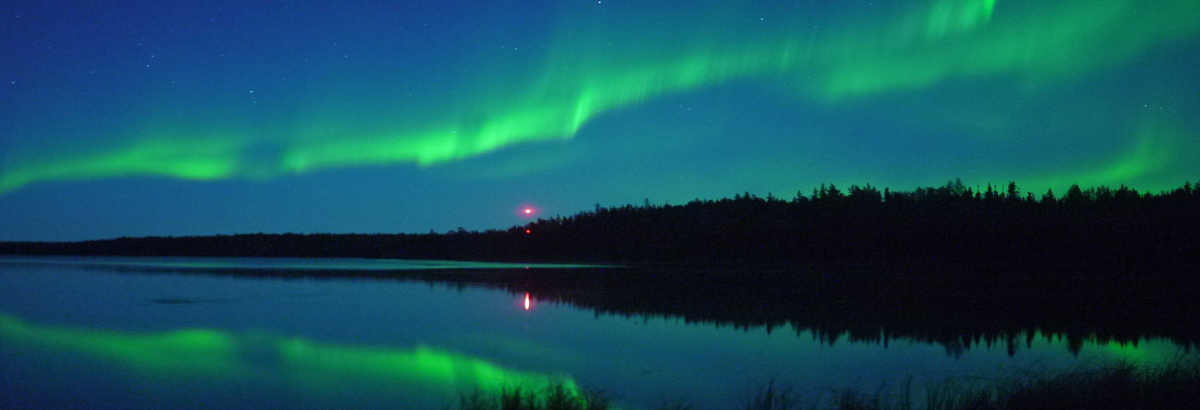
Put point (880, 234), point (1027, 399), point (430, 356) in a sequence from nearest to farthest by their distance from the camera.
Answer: point (1027, 399)
point (430, 356)
point (880, 234)

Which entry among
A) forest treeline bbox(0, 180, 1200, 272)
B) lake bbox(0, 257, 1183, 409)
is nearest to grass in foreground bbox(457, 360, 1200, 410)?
lake bbox(0, 257, 1183, 409)

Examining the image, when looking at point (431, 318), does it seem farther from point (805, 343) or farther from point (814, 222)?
point (814, 222)

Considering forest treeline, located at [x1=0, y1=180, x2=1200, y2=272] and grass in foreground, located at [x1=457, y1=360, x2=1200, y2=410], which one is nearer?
grass in foreground, located at [x1=457, y1=360, x2=1200, y2=410]

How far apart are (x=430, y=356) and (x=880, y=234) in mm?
67227

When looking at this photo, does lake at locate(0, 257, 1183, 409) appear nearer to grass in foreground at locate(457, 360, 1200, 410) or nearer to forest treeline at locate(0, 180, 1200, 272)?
grass in foreground at locate(457, 360, 1200, 410)

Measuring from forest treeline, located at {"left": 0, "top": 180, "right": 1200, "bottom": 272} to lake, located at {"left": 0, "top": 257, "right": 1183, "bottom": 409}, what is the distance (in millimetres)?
41279

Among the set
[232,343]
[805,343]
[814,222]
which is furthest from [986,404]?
[814,222]

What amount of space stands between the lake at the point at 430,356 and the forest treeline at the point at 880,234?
135ft

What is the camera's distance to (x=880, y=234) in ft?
249

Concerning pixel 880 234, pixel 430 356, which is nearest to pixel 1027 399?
pixel 430 356

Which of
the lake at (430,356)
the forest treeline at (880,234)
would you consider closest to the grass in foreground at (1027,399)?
the lake at (430,356)

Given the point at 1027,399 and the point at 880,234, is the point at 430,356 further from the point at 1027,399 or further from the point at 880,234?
the point at 880,234

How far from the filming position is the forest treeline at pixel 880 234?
60125 millimetres

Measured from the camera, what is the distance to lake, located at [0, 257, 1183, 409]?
36.8ft
